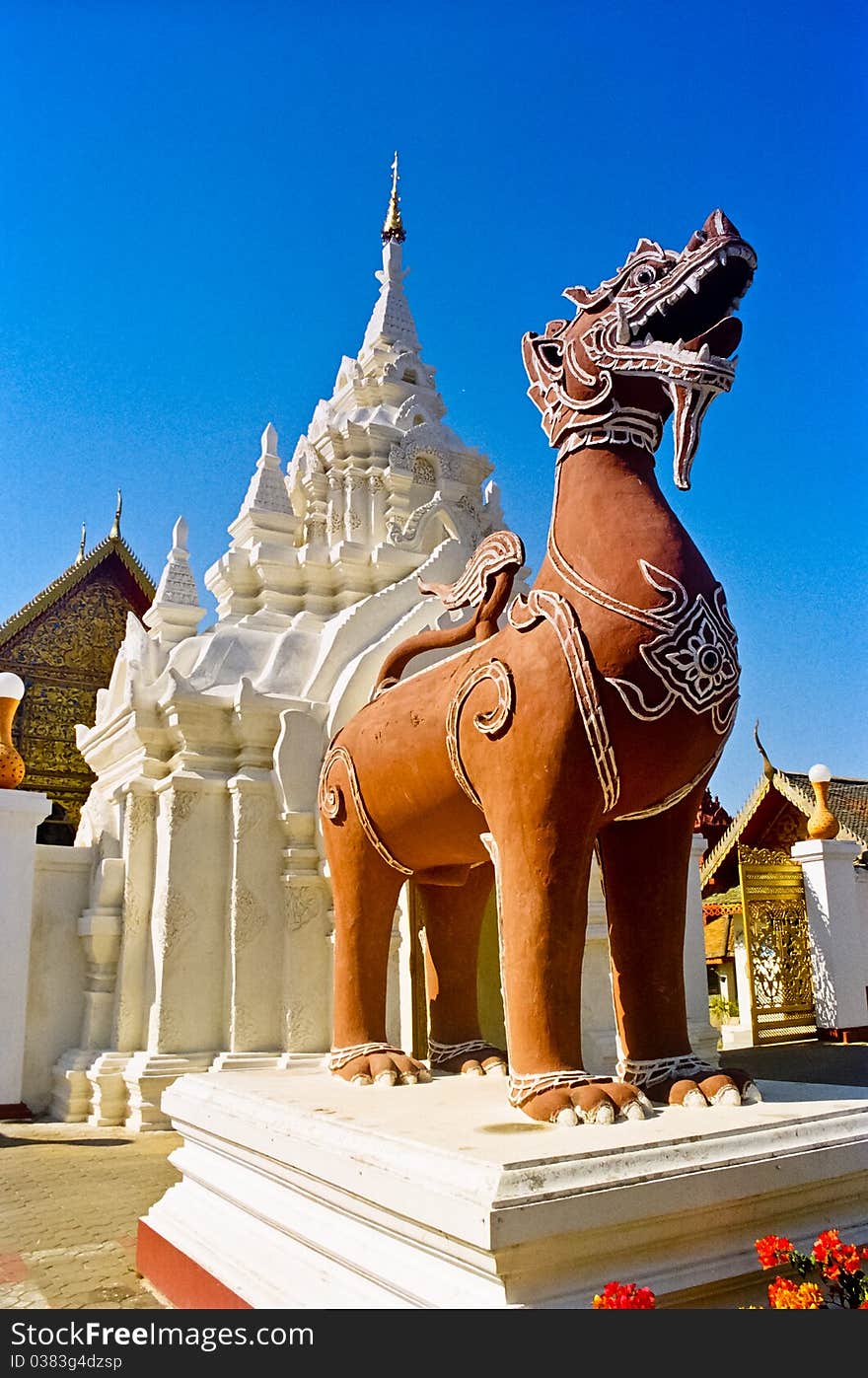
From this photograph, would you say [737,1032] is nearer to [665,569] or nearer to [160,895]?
[160,895]

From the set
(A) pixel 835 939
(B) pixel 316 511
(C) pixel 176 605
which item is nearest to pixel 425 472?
(B) pixel 316 511

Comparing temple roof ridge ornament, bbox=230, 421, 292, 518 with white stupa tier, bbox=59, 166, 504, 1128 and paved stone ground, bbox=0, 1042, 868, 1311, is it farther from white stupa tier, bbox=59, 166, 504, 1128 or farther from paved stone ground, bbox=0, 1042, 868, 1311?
paved stone ground, bbox=0, 1042, 868, 1311

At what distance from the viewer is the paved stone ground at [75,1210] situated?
3814 mm

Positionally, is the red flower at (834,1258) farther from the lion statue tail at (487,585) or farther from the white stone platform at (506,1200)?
the lion statue tail at (487,585)

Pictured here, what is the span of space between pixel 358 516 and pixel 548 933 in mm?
8351

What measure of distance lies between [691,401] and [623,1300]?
2.49m

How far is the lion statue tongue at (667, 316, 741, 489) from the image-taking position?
3.26 m

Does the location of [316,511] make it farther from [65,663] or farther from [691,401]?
[691,401]

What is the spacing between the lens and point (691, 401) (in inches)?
129

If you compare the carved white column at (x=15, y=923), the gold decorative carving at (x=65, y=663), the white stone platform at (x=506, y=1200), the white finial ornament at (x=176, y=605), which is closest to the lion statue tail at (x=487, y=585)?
the white stone platform at (x=506, y=1200)

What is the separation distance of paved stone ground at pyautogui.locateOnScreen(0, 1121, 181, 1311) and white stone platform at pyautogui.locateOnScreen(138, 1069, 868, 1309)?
501mm

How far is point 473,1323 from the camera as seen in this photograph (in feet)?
7.55

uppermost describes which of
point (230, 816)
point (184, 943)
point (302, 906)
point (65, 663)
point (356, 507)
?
point (65, 663)

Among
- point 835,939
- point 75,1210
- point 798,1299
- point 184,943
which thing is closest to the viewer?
point 798,1299
